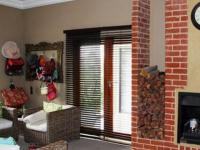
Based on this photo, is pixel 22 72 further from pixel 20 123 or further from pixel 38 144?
pixel 38 144

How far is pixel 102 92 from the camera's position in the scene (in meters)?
5.18

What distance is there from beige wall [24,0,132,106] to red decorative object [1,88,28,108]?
28 centimetres

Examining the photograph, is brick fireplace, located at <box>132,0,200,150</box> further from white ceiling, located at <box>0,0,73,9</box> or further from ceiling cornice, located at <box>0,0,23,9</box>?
ceiling cornice, located at <box>0,0,23,9</box>

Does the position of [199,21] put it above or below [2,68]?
above

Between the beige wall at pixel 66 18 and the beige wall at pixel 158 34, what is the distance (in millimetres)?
454

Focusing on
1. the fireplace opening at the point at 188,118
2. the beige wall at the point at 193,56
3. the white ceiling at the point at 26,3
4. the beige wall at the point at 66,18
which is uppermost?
the white ceiling at the point at 26,3

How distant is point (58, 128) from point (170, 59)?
242 centimetres

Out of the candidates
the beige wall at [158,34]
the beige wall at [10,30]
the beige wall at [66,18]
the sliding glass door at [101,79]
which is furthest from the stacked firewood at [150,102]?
the beige wall at [10,30]

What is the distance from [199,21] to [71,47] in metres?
2.91

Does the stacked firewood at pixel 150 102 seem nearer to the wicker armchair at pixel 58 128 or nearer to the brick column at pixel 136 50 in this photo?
the brick column at pixel 136 50

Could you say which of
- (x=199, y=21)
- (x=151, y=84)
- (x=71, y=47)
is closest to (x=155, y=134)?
(x=151, y=84)

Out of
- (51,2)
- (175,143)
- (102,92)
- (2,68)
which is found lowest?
(175,143)

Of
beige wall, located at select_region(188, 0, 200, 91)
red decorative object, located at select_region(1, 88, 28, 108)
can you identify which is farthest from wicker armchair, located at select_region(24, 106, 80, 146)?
beige wall, located at select_region(188, 0, 200, 91)

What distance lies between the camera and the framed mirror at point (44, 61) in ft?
18.6
